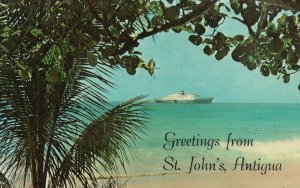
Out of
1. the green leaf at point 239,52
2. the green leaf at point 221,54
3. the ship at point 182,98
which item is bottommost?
the green leaf at point 239,52

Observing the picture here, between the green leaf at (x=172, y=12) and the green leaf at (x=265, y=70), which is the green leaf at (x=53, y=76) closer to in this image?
the green leaf at (x=172, y=12)

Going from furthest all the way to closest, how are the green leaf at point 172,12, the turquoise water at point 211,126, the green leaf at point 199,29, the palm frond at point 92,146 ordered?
the turquoise water at point 211,126 → the palm frond at point 92,146 → the green leaf at point 199,29 → the green leaf at point 172,12

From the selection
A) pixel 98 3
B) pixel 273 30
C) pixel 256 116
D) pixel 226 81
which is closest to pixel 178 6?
pixel 98 3

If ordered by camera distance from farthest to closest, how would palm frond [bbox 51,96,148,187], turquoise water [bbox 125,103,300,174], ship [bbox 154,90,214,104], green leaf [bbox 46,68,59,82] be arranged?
ship [bbox 154,90,214,104], turquoise water [bbox 125,103,300,174], palm frond [bbox 51,96,148,187], green leaf [bbox 46,68,59,82]

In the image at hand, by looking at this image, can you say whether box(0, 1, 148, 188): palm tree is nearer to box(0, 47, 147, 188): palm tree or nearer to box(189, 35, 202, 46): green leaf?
box(0, 47, 147, 188): palm tree

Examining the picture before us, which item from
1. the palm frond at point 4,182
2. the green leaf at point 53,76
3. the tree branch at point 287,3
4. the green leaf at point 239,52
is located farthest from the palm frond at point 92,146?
the tree branch at point 287,3

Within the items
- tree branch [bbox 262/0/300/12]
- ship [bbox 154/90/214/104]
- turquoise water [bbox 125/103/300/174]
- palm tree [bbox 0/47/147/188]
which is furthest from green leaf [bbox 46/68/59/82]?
ship [bbox 154/90/214/104]

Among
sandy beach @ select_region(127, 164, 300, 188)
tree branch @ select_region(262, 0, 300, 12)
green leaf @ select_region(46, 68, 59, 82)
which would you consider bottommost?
sandy beach @ select_region(127, 164, 300, 188)

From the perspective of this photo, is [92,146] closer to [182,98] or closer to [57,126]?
[57,126]

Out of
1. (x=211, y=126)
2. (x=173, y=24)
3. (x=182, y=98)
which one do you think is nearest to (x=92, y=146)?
Answer: (x=173, y=24)
